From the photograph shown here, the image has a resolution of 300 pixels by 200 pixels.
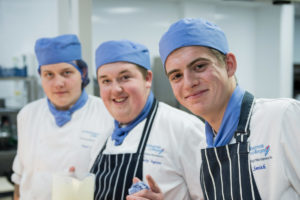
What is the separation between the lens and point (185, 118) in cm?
145

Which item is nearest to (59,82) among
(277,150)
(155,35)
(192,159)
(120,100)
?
(120,100)

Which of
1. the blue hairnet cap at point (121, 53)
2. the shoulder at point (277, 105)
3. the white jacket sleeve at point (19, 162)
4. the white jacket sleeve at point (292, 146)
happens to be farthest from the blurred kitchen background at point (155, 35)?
the white jacket sleeve at point (292, 146)

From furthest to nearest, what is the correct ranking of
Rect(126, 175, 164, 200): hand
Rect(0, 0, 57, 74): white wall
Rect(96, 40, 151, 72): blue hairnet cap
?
Rect(0, 0, 57, 74): white wall
Rect(96, 40, 151, 72): blue hairnet cap
Rect(126, 175, 164, 200): hand

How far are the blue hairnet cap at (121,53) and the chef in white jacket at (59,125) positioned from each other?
1.20 ft

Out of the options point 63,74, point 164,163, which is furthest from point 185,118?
point 63,74

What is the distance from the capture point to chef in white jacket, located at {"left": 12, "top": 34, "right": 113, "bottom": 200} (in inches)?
68.0

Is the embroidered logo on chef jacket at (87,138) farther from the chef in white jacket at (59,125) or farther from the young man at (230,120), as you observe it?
the young man at (230,120)

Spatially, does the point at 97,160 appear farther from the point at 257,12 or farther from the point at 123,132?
the point at 257,12

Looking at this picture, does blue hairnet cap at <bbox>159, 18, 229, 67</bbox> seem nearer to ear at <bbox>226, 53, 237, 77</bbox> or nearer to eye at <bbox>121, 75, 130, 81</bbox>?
ear at <bbox>226, 53, 237, 77</bbox>

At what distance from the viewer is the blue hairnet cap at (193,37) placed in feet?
3.26

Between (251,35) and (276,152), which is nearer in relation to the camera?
(276,152)

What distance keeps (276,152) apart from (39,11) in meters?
4.01

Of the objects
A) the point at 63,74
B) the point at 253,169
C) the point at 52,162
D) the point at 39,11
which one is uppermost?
the point at 39,11

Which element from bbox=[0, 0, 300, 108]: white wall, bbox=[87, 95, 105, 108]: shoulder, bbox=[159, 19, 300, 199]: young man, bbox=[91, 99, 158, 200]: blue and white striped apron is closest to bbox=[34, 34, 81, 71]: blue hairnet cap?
bbox=[87, 95, 105, 108]: shoulder
